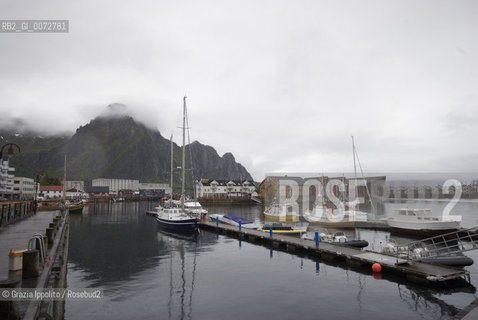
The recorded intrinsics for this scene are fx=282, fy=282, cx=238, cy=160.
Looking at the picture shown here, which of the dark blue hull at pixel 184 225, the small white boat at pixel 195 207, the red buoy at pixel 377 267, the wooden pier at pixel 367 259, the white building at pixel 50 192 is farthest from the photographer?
the white building at pixel 50 192

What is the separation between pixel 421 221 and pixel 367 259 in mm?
23100

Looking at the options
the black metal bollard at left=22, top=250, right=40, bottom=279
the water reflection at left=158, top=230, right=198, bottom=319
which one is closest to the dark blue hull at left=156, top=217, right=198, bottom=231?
the water reflection at left=158, top=230, right=198, bottom=319

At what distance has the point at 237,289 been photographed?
2020 cm

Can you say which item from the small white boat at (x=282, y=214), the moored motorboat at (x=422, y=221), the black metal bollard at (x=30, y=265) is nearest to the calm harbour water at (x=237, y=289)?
the black metal bollard at (x=30, y=265)

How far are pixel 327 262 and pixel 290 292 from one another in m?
9.68

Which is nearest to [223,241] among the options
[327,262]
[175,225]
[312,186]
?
[175,225]

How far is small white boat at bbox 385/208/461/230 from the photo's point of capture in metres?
39.8

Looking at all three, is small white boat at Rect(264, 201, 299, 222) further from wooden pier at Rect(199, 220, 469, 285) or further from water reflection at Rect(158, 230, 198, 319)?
water reflection at Rect(158, 230, 198, 319)

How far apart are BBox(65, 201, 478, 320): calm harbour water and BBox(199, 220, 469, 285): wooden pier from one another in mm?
980

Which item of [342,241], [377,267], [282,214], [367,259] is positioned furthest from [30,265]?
[282,214]

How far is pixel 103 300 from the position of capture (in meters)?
17.9

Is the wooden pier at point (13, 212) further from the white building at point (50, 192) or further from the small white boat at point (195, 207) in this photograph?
the white building at point (50, 192)

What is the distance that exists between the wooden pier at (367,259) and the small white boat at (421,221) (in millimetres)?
18491

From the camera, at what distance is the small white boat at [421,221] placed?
39781 millimetres
